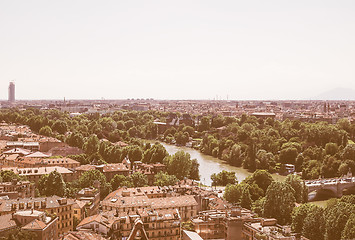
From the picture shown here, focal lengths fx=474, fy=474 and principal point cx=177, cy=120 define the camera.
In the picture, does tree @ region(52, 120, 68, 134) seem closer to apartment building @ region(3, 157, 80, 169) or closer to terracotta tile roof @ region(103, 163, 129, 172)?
apartment building @ region(3, 157, 80, 169)

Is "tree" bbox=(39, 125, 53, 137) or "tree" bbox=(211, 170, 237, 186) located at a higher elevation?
"tree" bbox=(39, 125, 53, 137)

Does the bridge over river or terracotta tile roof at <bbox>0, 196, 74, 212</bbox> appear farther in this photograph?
the bridge over river

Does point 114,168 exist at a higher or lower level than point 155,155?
lower

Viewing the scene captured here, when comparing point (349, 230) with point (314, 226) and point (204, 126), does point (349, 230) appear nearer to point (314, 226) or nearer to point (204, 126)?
point (314, 226)

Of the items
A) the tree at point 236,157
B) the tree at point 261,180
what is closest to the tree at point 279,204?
the tree at point 261,180

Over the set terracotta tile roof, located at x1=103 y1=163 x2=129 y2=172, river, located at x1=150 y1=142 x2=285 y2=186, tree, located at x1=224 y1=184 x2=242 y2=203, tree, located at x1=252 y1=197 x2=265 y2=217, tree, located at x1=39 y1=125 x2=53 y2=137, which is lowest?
river, located at x1=150 y1=142 x2=285 y2=186

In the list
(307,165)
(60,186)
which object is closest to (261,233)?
(60,186)

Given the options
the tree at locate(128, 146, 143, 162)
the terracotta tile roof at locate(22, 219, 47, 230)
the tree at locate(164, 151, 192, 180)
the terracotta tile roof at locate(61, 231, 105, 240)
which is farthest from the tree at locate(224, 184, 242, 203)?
the tree at locate(128, 146, 143, 162)

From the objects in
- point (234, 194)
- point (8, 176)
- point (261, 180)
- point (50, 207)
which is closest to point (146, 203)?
point (50, 207)
